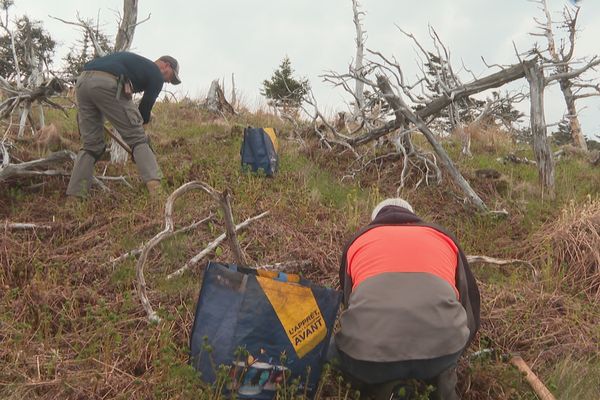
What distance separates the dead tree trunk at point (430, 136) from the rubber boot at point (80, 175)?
3.59m

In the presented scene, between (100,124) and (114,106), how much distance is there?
446 millimetres

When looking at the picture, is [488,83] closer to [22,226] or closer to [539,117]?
[539,117]

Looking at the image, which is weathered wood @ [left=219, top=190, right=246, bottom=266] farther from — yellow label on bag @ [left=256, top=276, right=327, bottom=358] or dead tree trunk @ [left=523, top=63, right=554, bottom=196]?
dead tree trunk @ [left=523, top=63, right=554, bottom=196]

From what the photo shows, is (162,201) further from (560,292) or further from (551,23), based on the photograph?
(551,23)

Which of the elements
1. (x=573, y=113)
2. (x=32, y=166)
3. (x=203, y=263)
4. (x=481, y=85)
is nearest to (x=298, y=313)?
(x=203, y=263)

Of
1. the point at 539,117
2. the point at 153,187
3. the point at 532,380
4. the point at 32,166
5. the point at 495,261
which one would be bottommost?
the point at 532,380

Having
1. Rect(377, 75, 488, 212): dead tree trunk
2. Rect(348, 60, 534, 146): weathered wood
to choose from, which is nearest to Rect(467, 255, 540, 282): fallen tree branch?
Rect(377, 75, 488, 212): dead tree trunk

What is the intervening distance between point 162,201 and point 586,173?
619 cm

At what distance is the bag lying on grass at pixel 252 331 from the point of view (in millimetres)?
2568

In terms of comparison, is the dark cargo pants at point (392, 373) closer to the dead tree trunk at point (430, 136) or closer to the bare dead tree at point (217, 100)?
the dead tree trunk at point (430, 136)

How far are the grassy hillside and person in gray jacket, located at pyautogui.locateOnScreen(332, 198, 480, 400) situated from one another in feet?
1.36

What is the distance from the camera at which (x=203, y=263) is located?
428 centimetres

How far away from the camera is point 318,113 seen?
8133 mm

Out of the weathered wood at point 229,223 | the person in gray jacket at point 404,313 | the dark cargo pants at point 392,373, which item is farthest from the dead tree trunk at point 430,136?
the weathered wood at point 229,223
